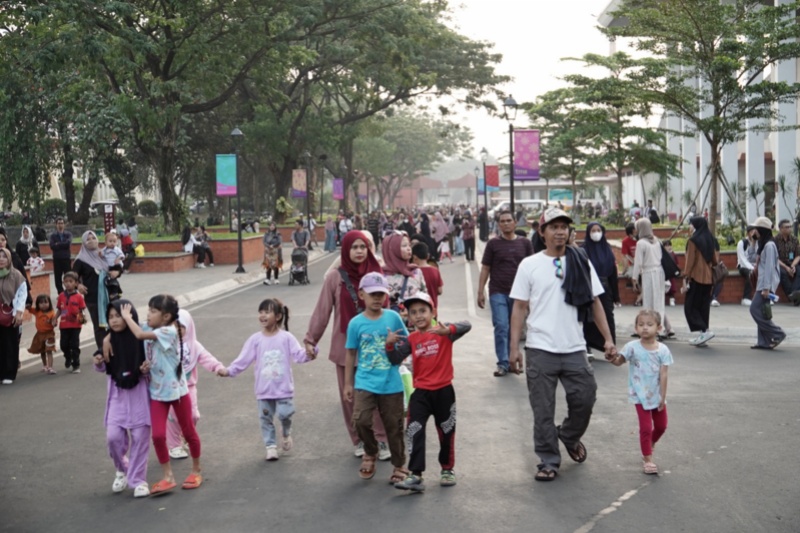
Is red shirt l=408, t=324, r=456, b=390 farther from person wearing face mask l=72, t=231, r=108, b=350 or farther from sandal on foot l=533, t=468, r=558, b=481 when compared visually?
person wearing face mask l=72, t=231, r=108, b=350

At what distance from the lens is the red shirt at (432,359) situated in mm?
6801

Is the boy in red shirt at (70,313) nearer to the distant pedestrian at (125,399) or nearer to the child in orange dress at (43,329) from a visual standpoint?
the child in orange dress at (43,329)

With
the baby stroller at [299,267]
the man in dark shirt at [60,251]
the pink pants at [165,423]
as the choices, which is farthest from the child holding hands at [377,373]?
the baby stroller at [299,267]

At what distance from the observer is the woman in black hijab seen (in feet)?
43.6

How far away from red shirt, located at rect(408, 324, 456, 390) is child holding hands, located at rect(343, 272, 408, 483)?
0.13m

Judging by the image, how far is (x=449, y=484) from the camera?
22.6 ft

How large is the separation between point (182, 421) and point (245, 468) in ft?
2.40

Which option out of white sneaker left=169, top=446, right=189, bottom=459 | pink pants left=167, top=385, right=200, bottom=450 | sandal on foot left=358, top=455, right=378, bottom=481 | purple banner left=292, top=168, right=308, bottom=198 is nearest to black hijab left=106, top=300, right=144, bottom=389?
pink pants left=167, top=385, right=200, bottom=450

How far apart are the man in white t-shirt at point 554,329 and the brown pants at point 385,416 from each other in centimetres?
86

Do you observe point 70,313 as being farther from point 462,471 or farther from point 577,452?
point 577,452

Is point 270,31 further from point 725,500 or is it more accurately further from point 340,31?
point 725,500

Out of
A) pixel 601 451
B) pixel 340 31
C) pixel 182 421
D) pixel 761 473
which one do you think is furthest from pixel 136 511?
pixel 340 31

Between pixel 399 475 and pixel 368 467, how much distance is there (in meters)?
0.29

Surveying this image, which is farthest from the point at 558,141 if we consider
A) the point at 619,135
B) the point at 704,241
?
the point at 704,241
